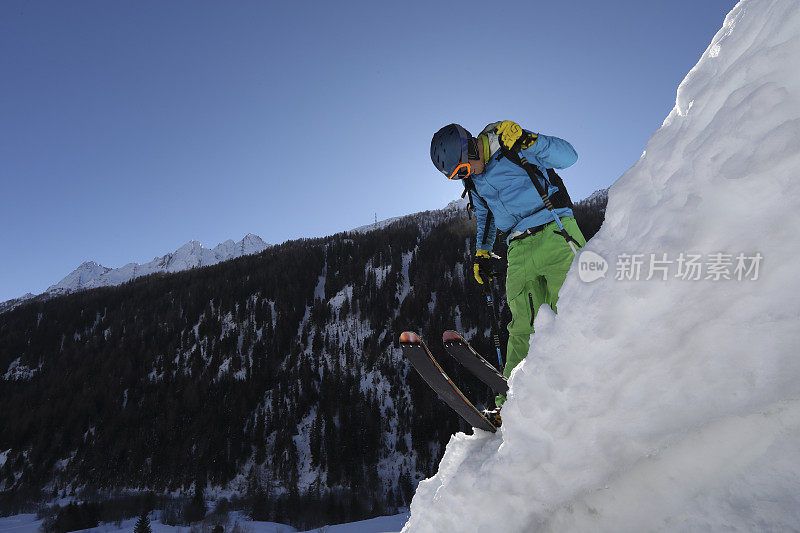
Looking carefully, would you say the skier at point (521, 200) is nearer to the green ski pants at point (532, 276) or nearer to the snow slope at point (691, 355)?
the green ski pants at point (532, 276)

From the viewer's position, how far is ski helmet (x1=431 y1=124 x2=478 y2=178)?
252cm

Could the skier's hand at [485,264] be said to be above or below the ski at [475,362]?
above

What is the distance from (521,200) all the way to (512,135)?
0.44 m

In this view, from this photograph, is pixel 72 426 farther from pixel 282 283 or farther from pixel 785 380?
pixel 785 380

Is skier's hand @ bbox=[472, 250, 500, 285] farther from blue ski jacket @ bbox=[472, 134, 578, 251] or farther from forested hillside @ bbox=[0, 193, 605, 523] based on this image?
forested hillside @ bbox=[0, 193, 605, 523]

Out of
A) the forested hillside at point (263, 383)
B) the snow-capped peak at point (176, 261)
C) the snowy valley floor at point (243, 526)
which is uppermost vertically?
the snow-capped peak at point (176, 261)

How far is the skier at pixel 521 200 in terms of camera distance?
232 centimetres

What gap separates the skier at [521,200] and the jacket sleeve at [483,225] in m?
0.25

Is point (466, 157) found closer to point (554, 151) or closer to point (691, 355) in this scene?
point (554, 151)

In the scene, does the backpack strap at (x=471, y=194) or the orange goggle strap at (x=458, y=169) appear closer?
the orange goggle strap at (x=458, y=169)

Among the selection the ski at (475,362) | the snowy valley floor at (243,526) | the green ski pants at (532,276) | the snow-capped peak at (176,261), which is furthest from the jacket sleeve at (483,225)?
the snow-capped peak at (176,261)

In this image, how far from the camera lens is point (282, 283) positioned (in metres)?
21.9

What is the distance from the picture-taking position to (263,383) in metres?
16.7

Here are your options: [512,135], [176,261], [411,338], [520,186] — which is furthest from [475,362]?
[176,261]
